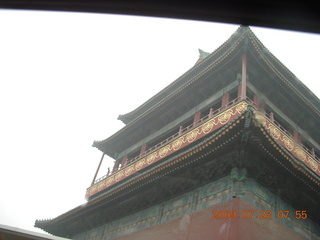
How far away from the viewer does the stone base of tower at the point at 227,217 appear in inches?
270

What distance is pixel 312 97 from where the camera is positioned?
13664 millimetres

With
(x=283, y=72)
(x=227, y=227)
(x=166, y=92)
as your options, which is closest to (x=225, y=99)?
(x=283, y=72)

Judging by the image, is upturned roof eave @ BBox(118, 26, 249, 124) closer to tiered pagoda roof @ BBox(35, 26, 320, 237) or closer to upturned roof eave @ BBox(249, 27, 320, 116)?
tiered pagoda roof @ BBox(35, 26, 320, 237)

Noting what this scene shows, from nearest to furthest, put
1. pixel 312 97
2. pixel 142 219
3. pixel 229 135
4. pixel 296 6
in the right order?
pixel 296 6
pixel 229 135
pixel 142 219
pixel 312 97

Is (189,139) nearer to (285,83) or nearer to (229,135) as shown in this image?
(229,135)

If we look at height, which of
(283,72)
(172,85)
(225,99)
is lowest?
(225,99)

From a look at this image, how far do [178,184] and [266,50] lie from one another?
22.0 feet

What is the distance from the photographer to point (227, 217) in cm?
695

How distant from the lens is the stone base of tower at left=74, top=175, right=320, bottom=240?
6.87 m

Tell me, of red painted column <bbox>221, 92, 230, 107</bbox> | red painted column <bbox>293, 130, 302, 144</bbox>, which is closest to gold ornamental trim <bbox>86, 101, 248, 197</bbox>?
red painted column <bbox>221, 92, 230, 107</bbox>

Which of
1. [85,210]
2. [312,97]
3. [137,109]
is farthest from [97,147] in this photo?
[312,97]

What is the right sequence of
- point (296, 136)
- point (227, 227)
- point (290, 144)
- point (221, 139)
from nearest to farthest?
1. point (227, 227)
2. point (221, 139)
3. point (290, 144)
4. point (296, 136)

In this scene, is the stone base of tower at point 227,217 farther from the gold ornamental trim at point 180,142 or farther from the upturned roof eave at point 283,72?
the upturned roof eave at point 283,72
